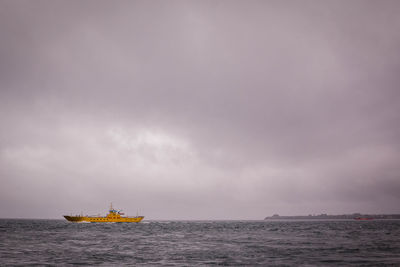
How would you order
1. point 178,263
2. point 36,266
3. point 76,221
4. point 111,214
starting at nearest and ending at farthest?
point 36,266
point 178,263
point 111,214
point 76,221

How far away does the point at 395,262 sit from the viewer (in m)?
36.1

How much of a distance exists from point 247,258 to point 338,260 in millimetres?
11405

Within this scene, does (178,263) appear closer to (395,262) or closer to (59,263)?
(59,263)

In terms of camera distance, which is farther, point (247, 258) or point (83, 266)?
point (247, 258)

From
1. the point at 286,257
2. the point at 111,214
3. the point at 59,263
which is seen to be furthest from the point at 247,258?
the point at 111,214

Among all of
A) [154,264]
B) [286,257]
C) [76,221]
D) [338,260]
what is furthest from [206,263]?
[76,221]

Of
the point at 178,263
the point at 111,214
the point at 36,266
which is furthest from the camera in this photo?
the point at 111,214

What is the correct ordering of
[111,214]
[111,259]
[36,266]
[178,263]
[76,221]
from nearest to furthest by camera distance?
1. [36,266]
2. [178,263]
3. [111,259]
4. [111,214]
5. [76,221]

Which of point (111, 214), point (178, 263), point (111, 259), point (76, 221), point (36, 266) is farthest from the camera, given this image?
point (76, 221)

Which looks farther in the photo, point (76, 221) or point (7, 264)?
point (76, 221)

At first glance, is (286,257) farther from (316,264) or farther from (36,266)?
(36,266)

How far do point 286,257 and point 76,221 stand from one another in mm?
178358

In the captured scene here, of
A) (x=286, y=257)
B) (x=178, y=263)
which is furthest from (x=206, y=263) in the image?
(x=286, y=257)

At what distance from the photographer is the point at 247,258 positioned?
41344 millimetres
